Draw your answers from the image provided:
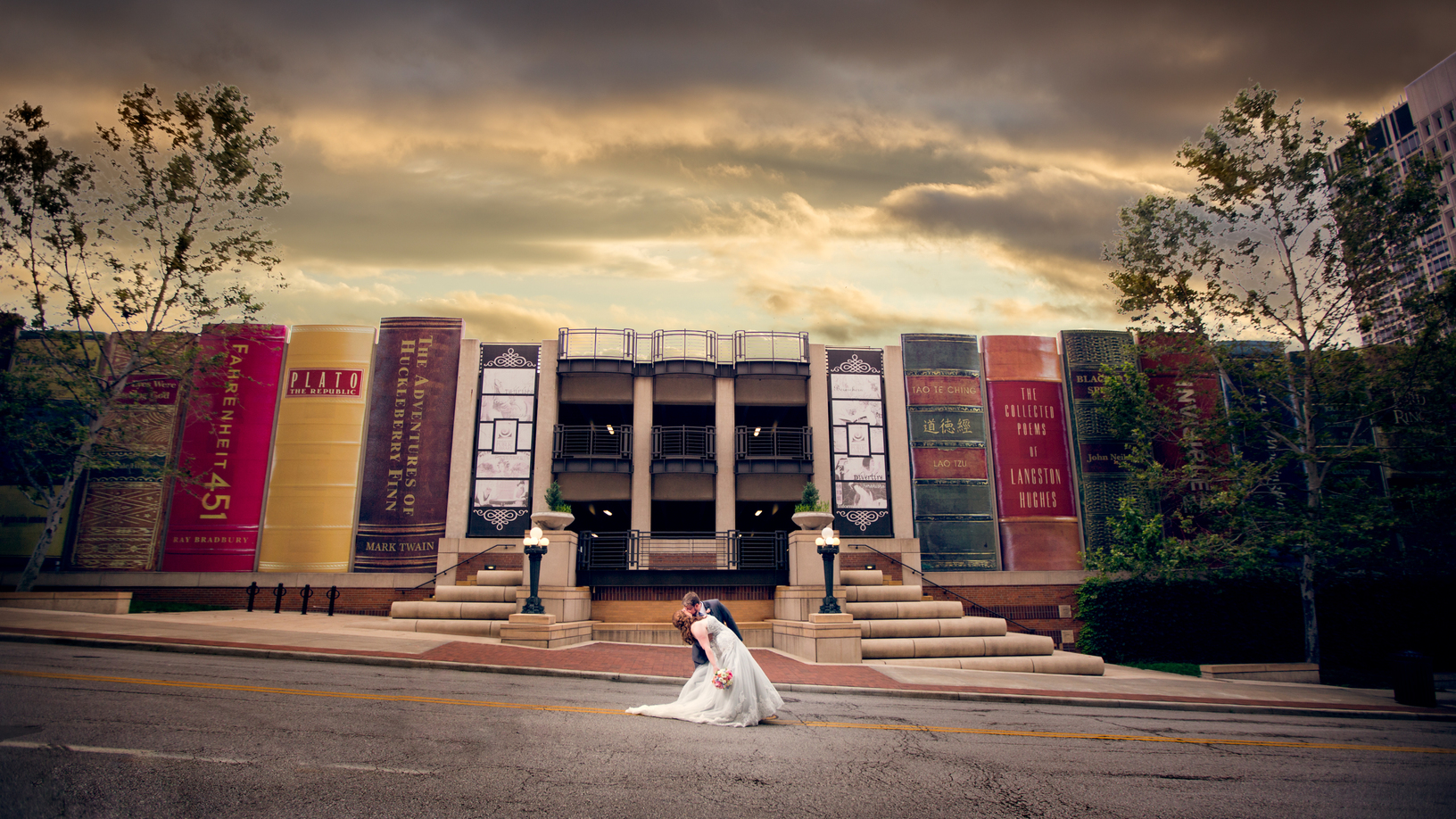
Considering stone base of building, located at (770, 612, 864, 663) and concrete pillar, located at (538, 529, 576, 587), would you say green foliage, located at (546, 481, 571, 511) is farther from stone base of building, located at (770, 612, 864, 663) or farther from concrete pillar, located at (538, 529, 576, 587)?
stone base of building, located at (770, 612, 864, 663)

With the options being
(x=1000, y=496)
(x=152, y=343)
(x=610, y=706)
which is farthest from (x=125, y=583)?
(x=1000, y=496)

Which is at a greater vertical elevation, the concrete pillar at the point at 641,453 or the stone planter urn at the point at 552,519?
the concrete pillar at the point at 641,453

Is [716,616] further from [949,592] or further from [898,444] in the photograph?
[898,444]

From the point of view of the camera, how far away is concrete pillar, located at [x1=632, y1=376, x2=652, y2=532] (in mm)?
24266

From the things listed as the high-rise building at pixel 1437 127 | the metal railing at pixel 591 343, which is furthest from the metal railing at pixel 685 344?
the high-rise building at pixel 1437 127

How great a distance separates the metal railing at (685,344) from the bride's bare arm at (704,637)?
1778cm

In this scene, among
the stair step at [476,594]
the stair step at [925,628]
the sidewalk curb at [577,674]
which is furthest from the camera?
the stair step at [476,594]

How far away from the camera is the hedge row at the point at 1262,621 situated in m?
18.5

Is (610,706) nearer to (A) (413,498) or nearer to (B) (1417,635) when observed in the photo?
(A) (413,498)

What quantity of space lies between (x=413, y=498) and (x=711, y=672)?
738 inches

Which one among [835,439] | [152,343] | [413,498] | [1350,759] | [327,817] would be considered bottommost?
[1350,759]

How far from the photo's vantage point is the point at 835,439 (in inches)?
997

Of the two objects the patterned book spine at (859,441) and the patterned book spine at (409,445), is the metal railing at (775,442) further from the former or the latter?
the patterned book spine at (409,445)

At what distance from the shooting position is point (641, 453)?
81.8 ft
